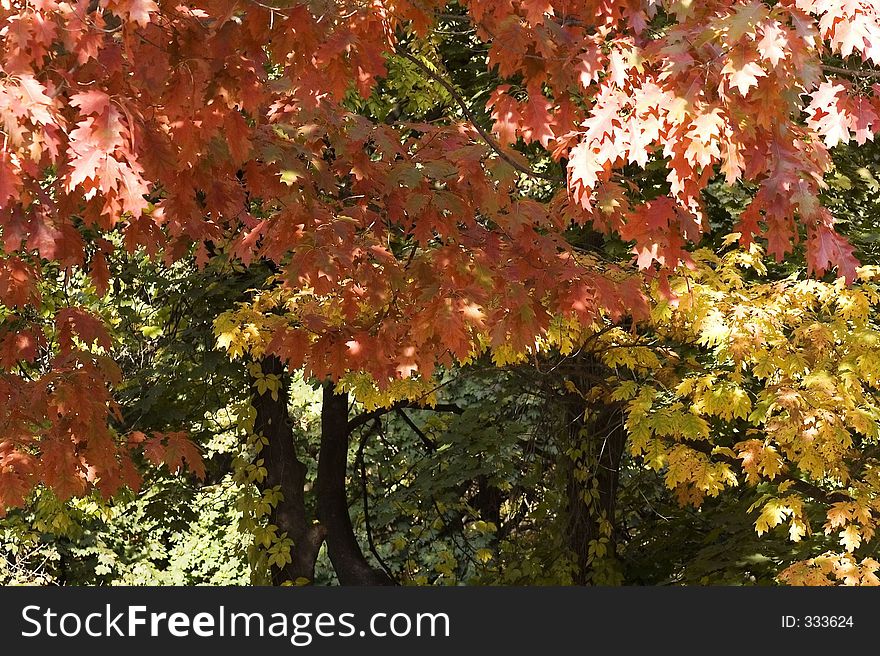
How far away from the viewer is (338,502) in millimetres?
10094

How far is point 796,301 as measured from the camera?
21.8 ft

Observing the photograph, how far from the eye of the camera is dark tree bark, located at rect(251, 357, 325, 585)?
9578 millimetres

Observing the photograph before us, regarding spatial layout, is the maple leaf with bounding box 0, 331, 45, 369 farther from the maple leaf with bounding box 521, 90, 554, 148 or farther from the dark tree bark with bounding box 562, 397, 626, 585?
the dark tree bark with bounding box 562, 397, 626, 585

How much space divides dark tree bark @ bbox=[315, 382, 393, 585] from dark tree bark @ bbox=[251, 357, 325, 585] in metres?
0.27

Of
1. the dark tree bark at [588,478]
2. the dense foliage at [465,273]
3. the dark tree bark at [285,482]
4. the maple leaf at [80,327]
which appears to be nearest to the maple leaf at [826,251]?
the dense foliage at [465,273]

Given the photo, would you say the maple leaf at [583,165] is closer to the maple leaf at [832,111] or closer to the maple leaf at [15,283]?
the maple leaf at [832,111]

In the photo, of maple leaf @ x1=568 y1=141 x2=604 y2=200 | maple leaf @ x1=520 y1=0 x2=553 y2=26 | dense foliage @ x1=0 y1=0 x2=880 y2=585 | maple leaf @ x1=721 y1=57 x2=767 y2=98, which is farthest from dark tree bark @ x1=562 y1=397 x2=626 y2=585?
maple leaf @ x1=721 y1=57 x2=767 y2=98

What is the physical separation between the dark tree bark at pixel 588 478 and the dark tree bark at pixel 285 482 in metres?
2.25

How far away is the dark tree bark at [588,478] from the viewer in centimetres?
933

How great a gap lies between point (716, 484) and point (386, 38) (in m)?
3.46

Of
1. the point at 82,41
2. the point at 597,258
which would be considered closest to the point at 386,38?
the point at 82,41

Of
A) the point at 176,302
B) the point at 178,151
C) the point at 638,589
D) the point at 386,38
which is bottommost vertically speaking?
the point at 638,589

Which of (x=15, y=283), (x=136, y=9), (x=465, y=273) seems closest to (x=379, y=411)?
(x=15, y=283)

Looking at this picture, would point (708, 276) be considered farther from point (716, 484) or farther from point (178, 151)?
point (178, 151)
